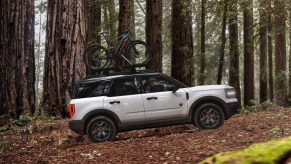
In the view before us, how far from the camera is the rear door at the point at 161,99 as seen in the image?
10.1 metres

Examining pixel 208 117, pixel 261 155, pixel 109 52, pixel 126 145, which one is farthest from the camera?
pixel 109 52

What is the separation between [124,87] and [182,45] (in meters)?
7.58

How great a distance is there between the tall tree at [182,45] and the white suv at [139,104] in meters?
6.48

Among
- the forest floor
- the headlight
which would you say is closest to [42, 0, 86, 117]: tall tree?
the forest floor

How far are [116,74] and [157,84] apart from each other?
1162 mm

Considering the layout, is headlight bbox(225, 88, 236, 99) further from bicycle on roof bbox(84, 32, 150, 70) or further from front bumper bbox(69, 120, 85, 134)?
front bumper bbox(69, 120, 85, 134)

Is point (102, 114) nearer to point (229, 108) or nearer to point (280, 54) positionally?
point (229, 108)

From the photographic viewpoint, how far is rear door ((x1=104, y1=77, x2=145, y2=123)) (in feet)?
32.6

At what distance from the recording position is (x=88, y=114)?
32.0ft

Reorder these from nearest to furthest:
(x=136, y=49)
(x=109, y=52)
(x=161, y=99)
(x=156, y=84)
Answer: (x=161, y=99) < (x=156, y=84) < (x=109, y=52) < (x=136, y=49)

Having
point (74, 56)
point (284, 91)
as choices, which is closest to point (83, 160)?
point (74, 56)

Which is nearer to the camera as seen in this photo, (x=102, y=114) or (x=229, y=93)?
(x=102, y=114)

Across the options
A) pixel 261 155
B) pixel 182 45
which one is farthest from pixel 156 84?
pixel 261 155

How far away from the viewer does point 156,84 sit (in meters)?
10.4
